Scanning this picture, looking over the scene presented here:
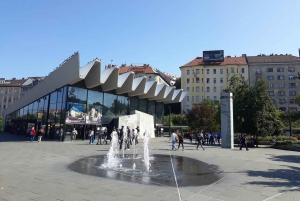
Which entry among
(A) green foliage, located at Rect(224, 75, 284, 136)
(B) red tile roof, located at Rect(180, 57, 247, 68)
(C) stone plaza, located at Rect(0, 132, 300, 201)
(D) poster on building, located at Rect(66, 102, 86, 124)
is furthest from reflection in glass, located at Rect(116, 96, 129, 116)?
(B) red tile roof, located at Rect(180, 57, 247, 68)

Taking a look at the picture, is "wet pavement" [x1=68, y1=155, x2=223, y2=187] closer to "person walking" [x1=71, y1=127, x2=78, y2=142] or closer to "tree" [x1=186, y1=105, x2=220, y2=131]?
"person walking" [x1=71, y1=127, x2=78, y2=142]

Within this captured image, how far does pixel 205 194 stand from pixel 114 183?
9.57ft

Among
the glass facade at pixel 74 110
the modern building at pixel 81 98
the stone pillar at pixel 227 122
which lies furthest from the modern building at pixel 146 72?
the stone pillar at pixel 227 122

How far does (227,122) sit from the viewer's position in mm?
22234

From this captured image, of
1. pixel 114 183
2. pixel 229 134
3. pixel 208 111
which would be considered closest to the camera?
pixel 114 183

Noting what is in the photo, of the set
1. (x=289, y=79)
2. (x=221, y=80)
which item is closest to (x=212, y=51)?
(x=221, y=80)

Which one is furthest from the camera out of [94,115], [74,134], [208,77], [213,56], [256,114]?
[213,56]

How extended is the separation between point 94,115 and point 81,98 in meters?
2.75

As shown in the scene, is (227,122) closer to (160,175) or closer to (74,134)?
(160,175)

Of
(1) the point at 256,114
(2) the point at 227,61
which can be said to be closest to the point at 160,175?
(1) the point at 256,114

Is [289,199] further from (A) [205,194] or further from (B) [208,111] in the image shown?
(B) [208,111]

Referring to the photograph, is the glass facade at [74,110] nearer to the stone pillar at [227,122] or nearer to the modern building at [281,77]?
the stone pillar at [227,122]

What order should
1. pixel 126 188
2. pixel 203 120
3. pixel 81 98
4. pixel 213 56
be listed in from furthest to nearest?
pixel 213 56
pixel 203 120
pixel 81 98
pixel 126 188

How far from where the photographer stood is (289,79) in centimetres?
6481
